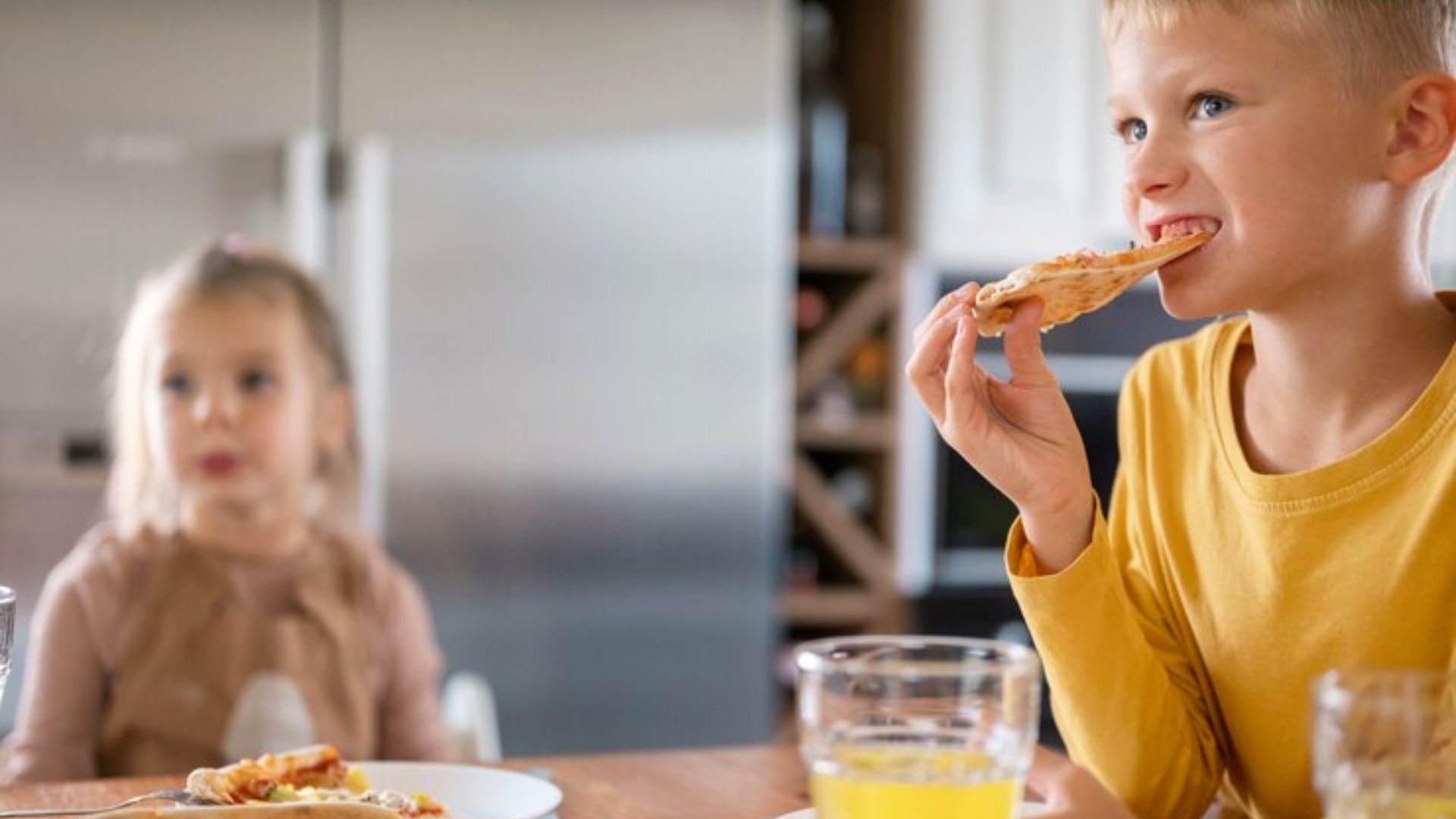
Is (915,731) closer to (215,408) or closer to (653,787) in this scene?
(653,787)

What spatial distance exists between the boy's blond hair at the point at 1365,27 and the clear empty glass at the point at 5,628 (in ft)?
2.42

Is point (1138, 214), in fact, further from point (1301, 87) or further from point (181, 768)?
point (181, 768)

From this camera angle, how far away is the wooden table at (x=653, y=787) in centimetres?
105

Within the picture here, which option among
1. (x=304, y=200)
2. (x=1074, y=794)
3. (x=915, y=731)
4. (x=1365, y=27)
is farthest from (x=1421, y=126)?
(x=304, y=200)

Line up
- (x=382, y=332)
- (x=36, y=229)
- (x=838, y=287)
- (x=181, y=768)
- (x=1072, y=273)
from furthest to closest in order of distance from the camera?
(x=838, y=287) → (x=382, y=332) → (x=36, y=229) → (x=181, y=768) → (x=1072, y=273)

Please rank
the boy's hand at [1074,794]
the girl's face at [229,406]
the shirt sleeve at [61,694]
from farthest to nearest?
the girl's face at [229,406], the shirt sleeve at [61,694], the boy's hand at [1074,794]

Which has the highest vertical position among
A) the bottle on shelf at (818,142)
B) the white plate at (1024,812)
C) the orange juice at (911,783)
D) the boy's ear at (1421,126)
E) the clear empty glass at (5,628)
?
the bottle on shelf at (818,142)

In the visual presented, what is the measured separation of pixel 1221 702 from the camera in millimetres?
1194

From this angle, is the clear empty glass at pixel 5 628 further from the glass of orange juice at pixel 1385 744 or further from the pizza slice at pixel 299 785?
the glass of orange juice at pixel 1385 744

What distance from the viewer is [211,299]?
6.75ft

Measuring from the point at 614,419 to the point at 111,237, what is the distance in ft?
2.76

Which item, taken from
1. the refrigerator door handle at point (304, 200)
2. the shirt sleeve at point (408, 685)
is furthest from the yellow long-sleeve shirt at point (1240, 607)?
the refrigerator door handle at point (304, 200)

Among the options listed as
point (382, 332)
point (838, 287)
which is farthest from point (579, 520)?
point (838, 287)

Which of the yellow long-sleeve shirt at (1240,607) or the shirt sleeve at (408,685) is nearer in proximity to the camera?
the yellow long-sleeve shirt at (1240,607)
